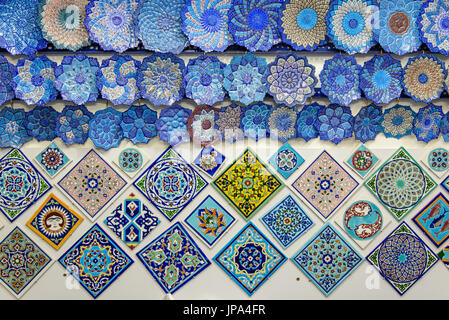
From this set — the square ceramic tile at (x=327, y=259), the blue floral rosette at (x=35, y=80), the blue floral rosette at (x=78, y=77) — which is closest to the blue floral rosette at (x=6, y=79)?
the blue floral rosette at (x=35, y=80)

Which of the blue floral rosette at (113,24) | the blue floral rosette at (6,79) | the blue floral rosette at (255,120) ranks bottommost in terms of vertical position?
the blue floral rosette at (255,120)

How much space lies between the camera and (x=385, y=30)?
6.34ft

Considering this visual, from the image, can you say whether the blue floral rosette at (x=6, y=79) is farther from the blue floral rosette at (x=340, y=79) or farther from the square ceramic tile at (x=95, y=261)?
the blue floral rosette at (x=340, y=79)

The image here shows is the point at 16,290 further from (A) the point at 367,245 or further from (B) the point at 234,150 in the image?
(A) the point at 367,245

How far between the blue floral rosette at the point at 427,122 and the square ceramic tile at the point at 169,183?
45.7 inches

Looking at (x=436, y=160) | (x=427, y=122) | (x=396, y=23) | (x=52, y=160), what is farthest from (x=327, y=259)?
(x=52, y=160)

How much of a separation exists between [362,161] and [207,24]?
1.03m

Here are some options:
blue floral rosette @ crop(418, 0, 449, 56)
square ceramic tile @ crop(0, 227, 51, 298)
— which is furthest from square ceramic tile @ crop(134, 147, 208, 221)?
blue floral rosette @ crop(418, 0, 449, 56)

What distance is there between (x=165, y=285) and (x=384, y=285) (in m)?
1.12

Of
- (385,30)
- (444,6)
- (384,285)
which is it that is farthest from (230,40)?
(384,285)

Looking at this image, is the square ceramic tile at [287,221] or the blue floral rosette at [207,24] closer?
the blue floral rosette at [207,24]

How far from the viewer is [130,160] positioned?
200 centimetres

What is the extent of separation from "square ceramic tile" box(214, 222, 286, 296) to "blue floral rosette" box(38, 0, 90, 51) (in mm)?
1258

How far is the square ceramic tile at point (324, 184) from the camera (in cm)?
202
